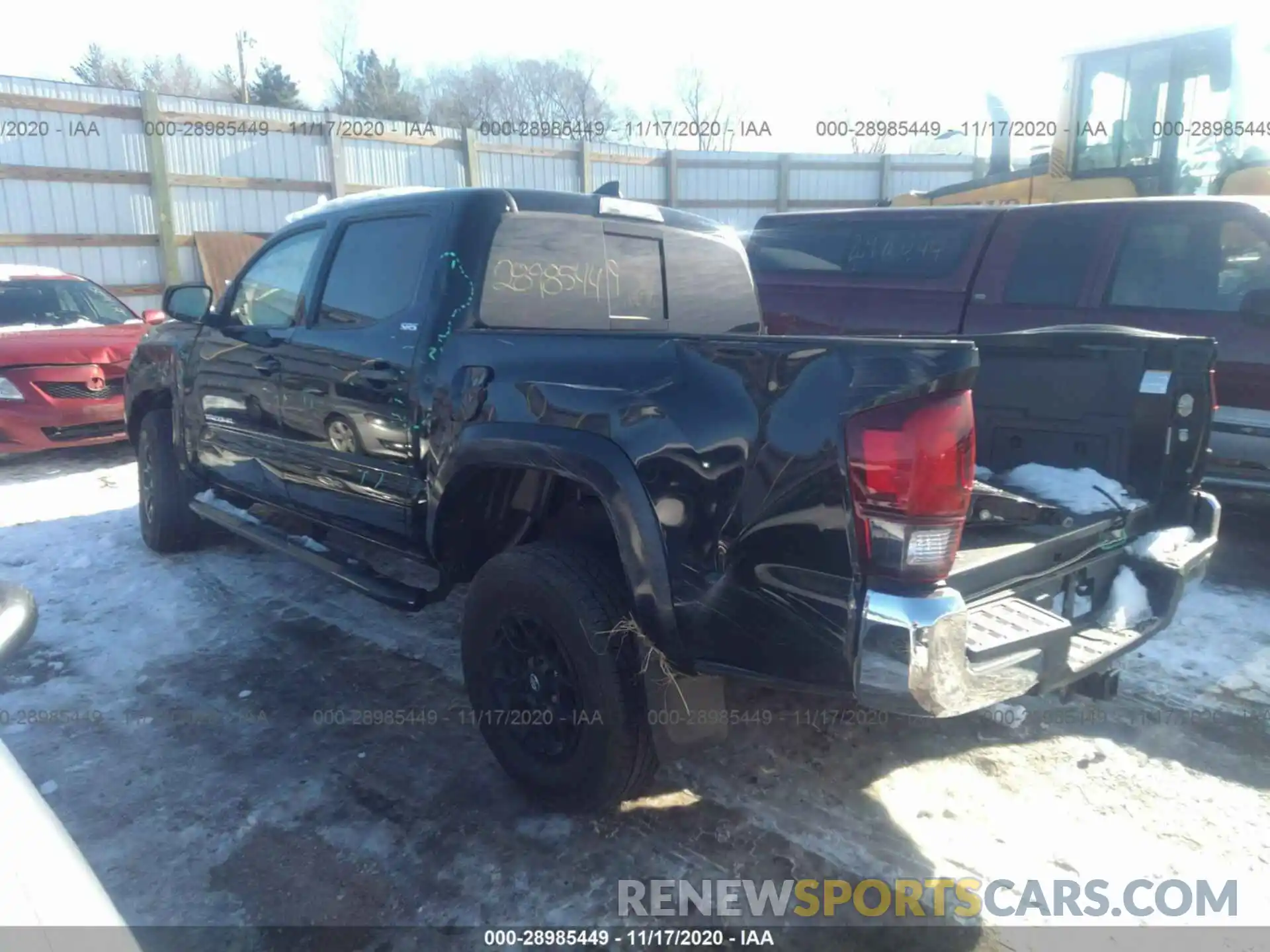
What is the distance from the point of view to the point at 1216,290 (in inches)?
212

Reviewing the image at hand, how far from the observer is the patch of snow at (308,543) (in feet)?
13.0

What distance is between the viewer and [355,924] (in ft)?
7.90

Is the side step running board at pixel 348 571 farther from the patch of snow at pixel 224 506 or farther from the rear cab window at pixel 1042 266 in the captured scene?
the rear cab window at pixel 1042 266

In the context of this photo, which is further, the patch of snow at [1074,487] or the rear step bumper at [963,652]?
the patch of snow at [1074,487]

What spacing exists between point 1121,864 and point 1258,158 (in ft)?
27.2

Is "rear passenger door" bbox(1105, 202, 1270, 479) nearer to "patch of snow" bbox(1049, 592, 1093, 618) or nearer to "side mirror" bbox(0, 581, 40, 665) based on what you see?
"patch of snow" bbox(1049, 592, 1093, 618)

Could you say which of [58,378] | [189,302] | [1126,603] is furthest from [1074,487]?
[58,378]

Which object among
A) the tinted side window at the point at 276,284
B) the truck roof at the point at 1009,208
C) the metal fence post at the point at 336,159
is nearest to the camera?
the tinted side window at the point at 276,284

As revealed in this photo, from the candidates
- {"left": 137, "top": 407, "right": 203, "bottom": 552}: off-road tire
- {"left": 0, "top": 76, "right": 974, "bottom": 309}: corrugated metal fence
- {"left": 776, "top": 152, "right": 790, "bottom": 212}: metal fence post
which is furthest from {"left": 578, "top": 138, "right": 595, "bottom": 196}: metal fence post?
{"left": 137, "top": 407, "right": 203, "bottom": 552}: off-road tire

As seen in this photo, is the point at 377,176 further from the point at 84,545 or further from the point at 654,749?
the point at 654,749

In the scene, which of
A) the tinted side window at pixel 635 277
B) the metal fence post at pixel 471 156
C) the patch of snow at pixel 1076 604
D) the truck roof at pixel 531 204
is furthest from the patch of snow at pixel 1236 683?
the metal fence post at pixel 471 156

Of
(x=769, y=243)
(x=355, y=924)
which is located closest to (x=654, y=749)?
(x=355, y=924)

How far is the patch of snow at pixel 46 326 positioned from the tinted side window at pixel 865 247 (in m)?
6.17

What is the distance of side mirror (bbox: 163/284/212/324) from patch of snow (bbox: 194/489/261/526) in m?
0.95
